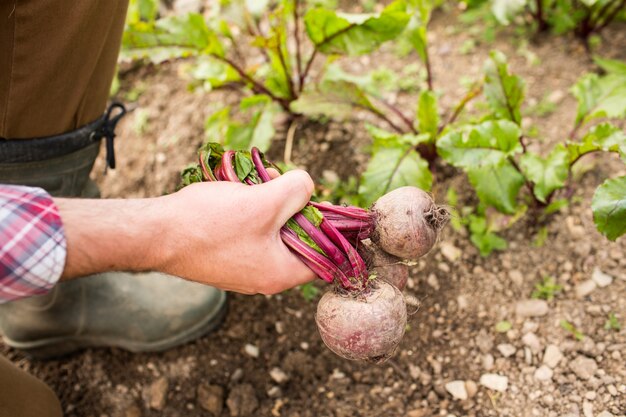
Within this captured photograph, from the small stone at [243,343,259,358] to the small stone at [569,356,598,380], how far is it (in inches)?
45.9

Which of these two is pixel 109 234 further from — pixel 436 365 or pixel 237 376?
pixel 436 365

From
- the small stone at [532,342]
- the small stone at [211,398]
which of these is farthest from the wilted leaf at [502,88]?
the small stone at [211,398]

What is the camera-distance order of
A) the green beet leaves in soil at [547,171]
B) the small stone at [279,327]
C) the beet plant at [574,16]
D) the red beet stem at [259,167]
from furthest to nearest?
the beet plant at [574,16] → the small stone at [279,327] → the green beet leaves in soil at [547,171] → the red beet stem at [259,167]

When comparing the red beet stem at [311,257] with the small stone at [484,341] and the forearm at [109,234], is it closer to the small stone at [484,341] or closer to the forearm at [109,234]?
the forearm at [109,234]

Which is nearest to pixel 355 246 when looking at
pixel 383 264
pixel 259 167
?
pixel 383 264

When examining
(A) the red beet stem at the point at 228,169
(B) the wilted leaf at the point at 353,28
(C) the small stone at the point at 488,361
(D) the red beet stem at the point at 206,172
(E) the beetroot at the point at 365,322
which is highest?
(B) the wilted leaf at the point at 353,28

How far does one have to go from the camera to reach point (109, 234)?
133 cm

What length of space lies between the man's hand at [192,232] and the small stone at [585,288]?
49.6 inches

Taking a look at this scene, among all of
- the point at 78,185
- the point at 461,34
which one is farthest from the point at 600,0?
the point at 78,185

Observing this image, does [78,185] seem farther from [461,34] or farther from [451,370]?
[461,34]

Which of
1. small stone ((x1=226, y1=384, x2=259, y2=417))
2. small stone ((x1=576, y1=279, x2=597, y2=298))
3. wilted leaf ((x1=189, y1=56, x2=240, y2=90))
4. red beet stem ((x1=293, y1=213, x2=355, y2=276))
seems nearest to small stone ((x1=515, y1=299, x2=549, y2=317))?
small stone ((x1=576, y1=279, x2=597, y2=298))

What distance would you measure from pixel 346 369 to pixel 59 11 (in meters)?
1.55

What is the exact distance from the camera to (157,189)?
268 cm

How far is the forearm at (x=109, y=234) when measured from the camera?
1309 millimetres
